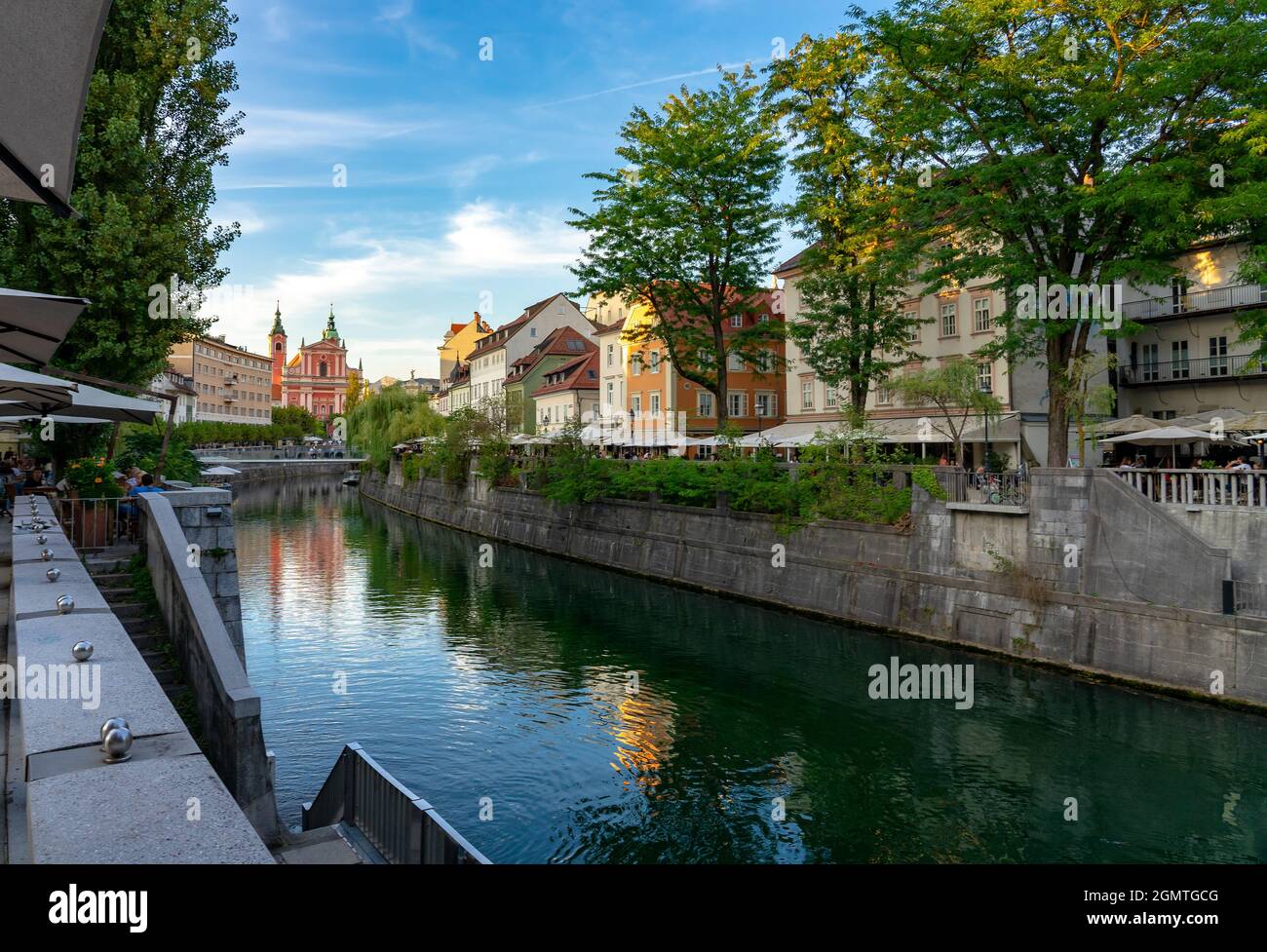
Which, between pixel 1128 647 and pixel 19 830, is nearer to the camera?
pixel 19 830

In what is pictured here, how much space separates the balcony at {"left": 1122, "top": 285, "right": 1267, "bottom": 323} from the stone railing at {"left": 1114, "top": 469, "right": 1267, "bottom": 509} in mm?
15372

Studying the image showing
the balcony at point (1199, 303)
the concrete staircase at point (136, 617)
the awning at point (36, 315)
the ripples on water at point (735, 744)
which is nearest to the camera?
the awning at point (36, 315)

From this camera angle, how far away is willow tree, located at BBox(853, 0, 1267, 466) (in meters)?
20.3

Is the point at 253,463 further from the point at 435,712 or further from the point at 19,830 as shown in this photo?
the point at 19,830

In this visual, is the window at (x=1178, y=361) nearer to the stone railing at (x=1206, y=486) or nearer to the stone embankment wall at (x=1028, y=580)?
the stone railing at (x=1206, y=486)

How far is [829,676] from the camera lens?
20.1m

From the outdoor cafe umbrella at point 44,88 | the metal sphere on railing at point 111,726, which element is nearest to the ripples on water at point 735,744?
the metal sphere on railing at point 111,726

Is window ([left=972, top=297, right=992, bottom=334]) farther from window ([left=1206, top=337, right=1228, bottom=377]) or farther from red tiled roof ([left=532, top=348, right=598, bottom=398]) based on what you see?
red tiled roof ([left=532, top=348, right=598, bottom=398])

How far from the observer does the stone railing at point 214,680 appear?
7.22m

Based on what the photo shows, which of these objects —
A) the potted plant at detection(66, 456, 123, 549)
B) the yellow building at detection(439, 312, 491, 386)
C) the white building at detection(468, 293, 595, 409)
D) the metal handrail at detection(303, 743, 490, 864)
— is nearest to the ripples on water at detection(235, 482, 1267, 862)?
the metal handrail at detection(303, 743, 490, 864)

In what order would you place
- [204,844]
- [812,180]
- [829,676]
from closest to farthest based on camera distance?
[204,844] → [829,676] → [812,180]

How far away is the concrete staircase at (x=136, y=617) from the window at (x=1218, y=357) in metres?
37.2
